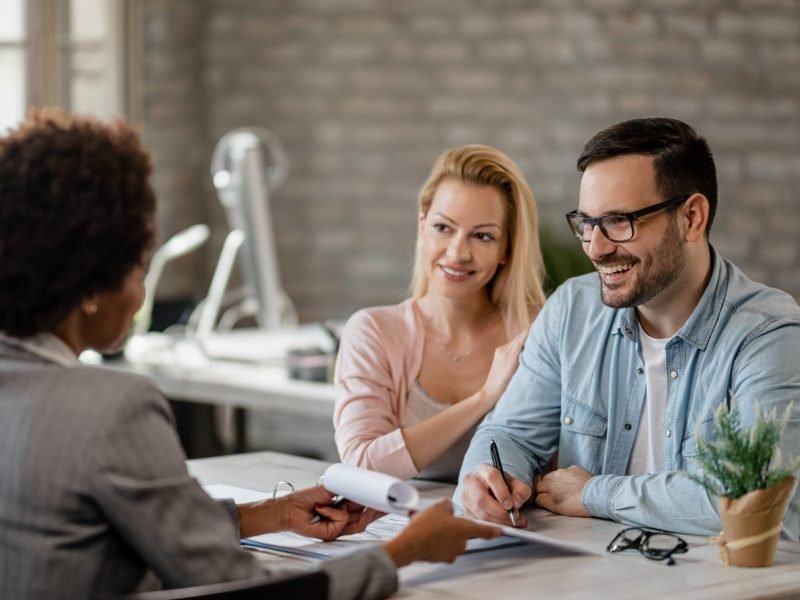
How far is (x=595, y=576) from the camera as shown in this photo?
2.02m

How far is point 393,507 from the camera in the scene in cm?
206

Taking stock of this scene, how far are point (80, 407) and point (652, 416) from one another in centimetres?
124

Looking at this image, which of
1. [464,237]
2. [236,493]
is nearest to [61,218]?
[236,493]

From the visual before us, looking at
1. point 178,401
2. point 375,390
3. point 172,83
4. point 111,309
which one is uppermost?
point 172,83

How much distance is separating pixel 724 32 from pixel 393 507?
496cm

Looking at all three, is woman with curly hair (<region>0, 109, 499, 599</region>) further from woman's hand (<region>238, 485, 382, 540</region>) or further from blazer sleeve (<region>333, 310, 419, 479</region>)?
blazer sleeve (<region>333, 310, 419, 479</region>)

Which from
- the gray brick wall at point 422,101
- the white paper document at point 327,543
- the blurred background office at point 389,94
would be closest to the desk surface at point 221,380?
the blurred background office at point 389,94

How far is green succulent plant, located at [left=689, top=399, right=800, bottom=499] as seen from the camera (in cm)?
202

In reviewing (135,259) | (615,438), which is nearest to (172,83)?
(615,438)

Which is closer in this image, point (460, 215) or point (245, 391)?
point (460, 215)

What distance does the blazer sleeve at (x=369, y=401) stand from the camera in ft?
9.27

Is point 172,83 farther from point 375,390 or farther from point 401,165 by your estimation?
point 375,390

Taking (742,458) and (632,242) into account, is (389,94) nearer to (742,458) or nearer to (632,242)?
(632,242)

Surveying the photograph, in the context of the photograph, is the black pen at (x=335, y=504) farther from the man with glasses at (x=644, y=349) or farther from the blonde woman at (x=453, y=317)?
the blonde woman at (x=453, y=317)
